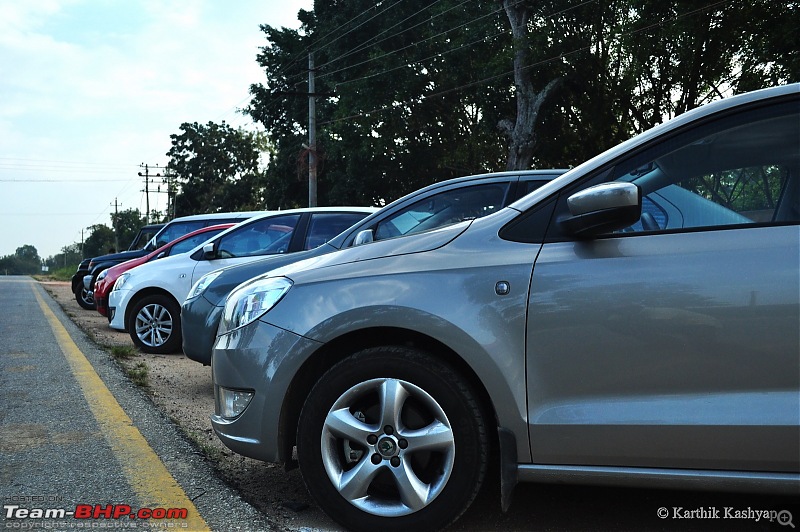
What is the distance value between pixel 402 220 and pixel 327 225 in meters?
2.16

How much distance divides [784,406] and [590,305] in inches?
27.7

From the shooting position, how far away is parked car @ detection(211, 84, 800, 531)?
2834 millimetres

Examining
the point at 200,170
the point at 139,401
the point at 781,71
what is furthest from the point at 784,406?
the point at 200,170

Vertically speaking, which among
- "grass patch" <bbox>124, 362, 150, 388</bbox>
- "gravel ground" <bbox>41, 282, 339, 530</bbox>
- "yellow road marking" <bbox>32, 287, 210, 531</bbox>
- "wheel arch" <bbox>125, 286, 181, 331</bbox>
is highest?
"wheel arch" <bbox>125, 286, 181, 331</bbox>

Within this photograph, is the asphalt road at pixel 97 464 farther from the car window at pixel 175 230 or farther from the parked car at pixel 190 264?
the car window at pixel 175 230

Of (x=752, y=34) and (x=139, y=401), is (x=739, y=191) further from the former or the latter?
(x=752, y=34)

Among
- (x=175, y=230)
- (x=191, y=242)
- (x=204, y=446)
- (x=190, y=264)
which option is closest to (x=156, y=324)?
(x=190, y=264)

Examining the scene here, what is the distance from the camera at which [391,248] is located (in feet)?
11.4

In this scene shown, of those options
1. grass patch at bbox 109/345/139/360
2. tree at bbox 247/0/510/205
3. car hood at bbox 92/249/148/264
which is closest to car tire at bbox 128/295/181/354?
grass patch at bbox 109/345/139/360

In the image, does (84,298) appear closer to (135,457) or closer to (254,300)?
(135,457)

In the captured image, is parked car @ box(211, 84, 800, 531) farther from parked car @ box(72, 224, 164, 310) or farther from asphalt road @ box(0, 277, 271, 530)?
parked car @ box(72, 224, 164, 310)

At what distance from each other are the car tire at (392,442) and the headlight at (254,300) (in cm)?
43

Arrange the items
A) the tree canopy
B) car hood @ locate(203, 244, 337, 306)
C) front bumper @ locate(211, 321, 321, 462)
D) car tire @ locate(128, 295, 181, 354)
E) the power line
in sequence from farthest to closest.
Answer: the tree canopy → the power line → car tire @ locate(128, 295, 181, 354) → car hood @ locate(203, 244, 337, 306) → front bumper @ locate(211, 321, 321, 462)

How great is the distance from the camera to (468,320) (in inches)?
124
